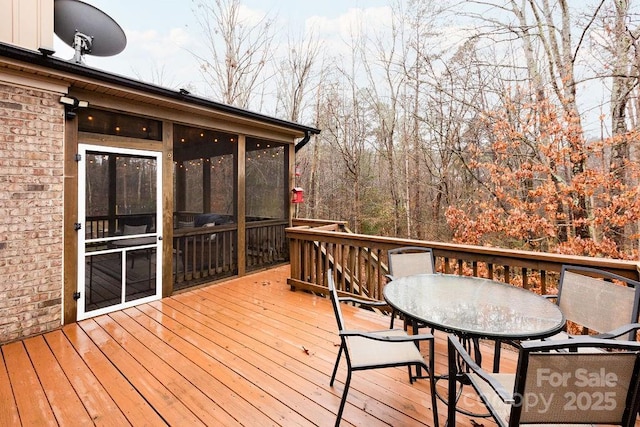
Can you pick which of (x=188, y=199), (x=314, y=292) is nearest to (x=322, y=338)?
(x=314, y=292)

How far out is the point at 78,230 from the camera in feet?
11.9

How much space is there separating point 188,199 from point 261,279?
6.24 feet

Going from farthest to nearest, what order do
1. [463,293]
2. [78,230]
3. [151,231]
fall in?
[151,231] < [78,230] < [463,293]

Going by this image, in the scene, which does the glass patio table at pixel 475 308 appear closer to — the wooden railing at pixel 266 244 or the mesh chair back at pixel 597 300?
the mesh chair back at pixel 597 300

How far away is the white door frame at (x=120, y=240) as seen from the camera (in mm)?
3666

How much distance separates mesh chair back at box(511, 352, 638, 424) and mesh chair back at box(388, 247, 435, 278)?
179cm

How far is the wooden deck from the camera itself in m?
2.11

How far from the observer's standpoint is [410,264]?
3072 mm

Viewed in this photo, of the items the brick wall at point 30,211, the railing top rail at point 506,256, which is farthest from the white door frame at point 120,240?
the railing top rail at point 506,256

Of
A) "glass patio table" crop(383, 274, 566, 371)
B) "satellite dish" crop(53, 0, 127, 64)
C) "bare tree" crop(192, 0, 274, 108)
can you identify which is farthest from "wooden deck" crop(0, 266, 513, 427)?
"bare tree" crop(192, 0, 274, 108)

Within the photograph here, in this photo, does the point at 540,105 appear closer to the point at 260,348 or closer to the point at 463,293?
the point at 463,293

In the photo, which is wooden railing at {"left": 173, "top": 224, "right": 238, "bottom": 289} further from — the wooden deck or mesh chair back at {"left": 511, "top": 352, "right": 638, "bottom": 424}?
mesh chair back at {"left": 511, "top": 352, "right": 638, "bottom": 424}

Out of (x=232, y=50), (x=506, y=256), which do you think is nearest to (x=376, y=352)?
(x=506, y=256)

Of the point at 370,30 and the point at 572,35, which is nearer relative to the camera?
the point at 572,35
